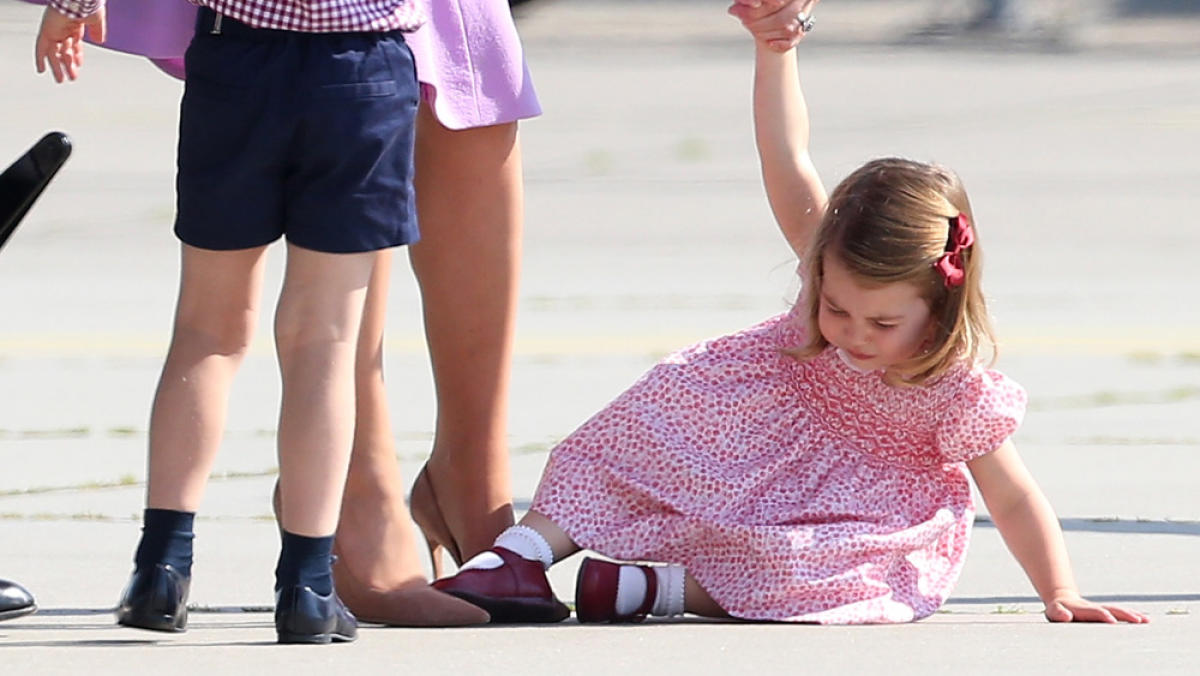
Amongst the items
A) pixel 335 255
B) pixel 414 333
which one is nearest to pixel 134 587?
pixel 335 255

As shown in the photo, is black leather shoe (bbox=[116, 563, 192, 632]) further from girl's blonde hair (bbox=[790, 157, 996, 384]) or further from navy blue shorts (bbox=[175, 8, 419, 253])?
girl's blonde hair (bbox=[790, 157, 996, 384])

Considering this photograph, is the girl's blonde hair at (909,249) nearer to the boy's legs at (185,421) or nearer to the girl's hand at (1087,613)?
the girl's hand at (1087,613)

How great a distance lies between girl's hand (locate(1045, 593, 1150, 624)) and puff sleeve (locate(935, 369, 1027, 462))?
262 mm

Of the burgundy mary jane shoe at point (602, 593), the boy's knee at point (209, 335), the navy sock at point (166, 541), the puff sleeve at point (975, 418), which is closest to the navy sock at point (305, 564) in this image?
the navy sock at point (166, 541)

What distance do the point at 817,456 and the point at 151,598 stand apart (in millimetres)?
1109

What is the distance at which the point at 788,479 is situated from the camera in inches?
144

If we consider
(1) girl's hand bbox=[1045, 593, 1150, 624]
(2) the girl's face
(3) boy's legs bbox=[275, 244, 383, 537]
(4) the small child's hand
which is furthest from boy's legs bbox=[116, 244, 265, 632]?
(1) girl's hand bbox=[1045, 593, 1150, 624]

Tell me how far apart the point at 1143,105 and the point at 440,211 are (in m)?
15.8

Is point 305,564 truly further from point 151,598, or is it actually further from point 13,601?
point 13,601

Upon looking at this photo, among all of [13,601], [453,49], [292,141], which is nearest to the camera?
[292,141]

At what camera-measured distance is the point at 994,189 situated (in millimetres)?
11953

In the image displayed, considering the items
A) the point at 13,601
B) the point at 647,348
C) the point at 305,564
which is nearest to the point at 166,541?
the point at 305,564

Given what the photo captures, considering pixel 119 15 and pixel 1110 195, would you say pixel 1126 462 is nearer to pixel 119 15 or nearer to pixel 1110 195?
pixel 119 15

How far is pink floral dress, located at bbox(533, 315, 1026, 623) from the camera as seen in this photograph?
3529 millimetres
